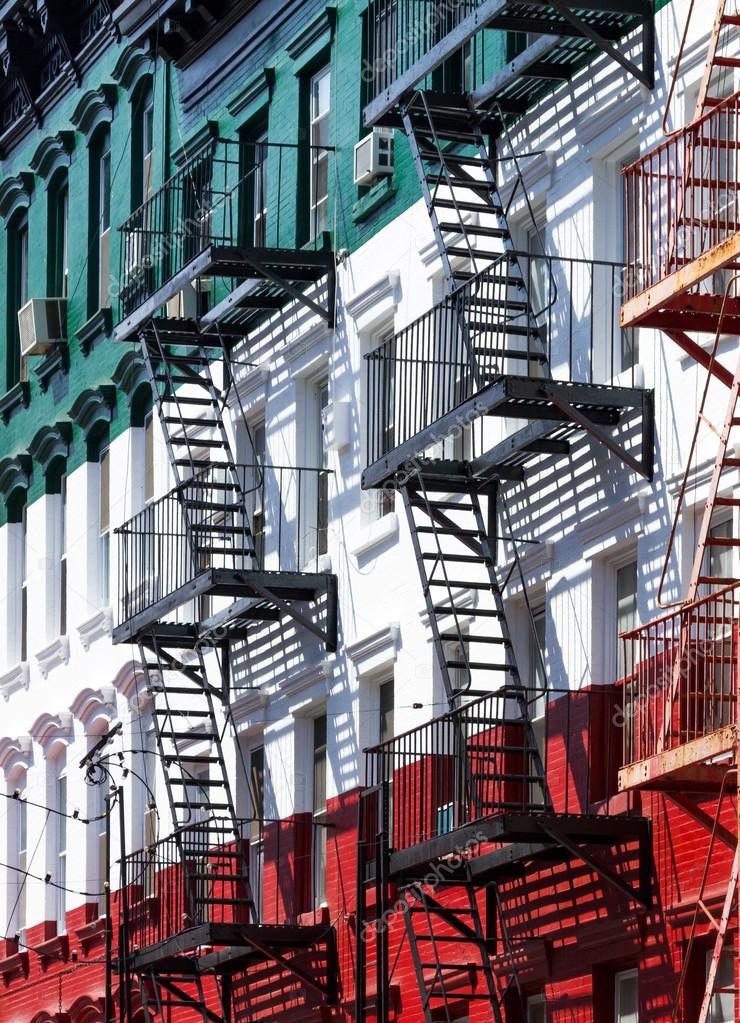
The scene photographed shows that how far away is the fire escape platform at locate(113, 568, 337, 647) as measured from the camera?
31.5 meters

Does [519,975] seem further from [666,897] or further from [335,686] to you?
[335,686]

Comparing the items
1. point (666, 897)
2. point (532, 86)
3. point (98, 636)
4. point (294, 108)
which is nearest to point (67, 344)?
point (98, 636)

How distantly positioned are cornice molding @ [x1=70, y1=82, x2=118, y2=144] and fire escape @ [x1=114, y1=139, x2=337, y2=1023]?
411 cm

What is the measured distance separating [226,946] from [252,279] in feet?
25.0

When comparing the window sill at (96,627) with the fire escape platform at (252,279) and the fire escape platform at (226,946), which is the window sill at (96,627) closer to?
the fire escape platform at (252,279)

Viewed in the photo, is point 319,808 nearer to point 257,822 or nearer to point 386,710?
point 257,822

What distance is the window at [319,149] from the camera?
33.3 m

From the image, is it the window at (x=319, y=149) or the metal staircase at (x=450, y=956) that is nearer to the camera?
the metal staircase at (x=450, y=956)

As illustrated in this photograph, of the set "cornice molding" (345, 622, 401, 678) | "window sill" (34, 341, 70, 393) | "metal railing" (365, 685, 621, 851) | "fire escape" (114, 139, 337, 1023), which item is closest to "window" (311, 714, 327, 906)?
"fire escape" (114, 139, 337, 1023)

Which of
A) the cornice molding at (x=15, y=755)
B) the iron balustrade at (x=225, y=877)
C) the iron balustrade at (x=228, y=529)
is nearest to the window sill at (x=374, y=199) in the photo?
the iron balustrade at (x=228, y=529)

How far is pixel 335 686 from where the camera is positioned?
31.6 m

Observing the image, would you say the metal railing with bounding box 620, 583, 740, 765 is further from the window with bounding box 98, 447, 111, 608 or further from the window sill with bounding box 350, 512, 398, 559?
the window with bounding box 98, 447, 111, 608

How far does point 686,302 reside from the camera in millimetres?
22281

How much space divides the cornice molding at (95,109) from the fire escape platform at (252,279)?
23.4 ft
